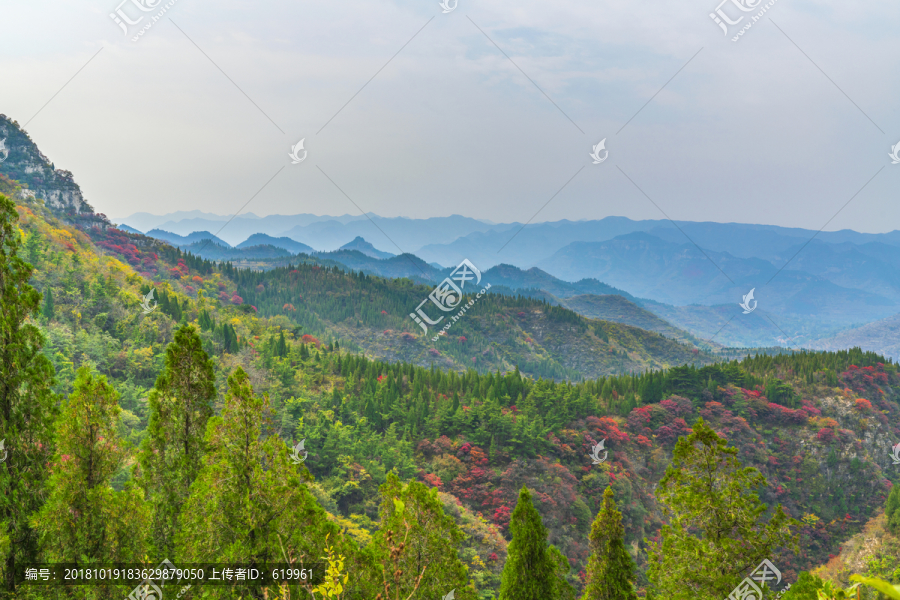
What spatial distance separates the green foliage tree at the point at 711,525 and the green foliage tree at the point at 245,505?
19.9 ft

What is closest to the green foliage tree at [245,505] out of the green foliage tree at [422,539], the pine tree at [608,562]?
the green foliage tree at [422,539]

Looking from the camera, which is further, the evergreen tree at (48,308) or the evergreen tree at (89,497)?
the evergreen tree at (48,308)

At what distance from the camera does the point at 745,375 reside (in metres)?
63.8

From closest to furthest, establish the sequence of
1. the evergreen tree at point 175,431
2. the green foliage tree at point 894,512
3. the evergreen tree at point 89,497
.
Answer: the evergreen tree at point 89,497 < the evergreen tree at point 175,431 < the green foliage tree at point 894,512

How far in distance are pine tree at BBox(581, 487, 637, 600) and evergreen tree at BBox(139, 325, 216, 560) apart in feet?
29.9

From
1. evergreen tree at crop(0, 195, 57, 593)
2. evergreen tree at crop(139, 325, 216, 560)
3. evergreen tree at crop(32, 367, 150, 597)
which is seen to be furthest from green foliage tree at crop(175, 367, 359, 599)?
evergreen tree at crop(0, 195, 57, 593)

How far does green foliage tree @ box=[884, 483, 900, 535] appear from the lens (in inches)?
1630

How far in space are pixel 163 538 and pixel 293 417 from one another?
30092 millimetres

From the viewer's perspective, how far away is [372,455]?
3962 centimetres

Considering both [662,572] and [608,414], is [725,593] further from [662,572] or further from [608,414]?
[608,414]

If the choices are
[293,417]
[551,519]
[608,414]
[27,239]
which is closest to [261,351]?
[293,417]

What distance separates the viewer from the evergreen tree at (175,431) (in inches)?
420
